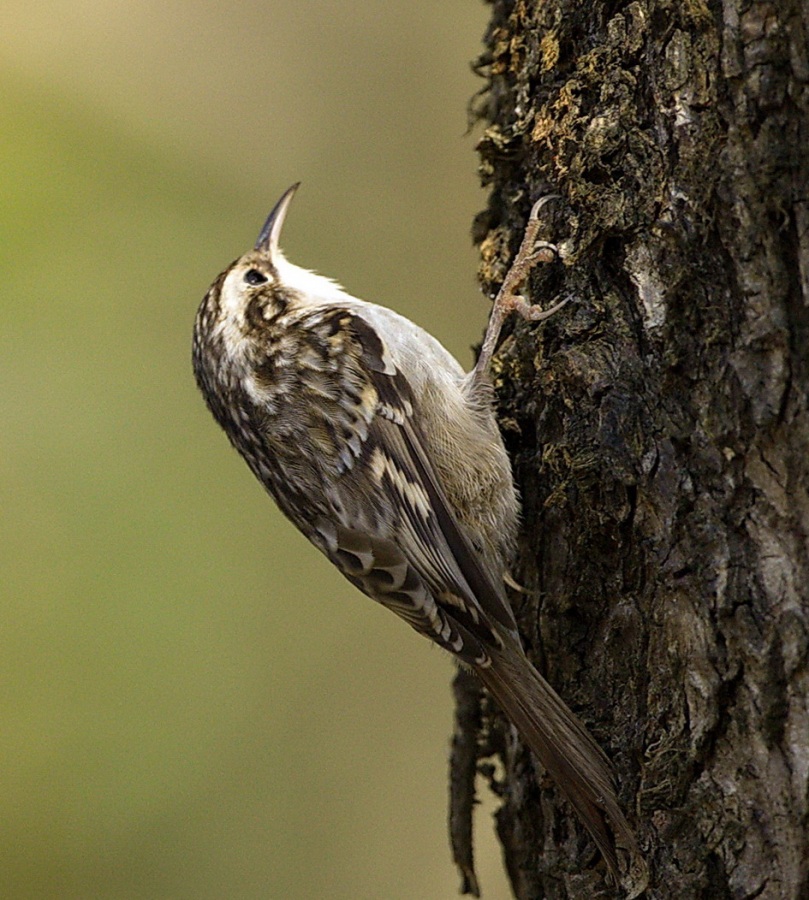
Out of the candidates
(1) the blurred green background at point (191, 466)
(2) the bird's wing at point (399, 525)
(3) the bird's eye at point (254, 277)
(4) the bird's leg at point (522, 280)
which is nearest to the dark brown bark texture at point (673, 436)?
(4) the bird's leg at point (522, 280)

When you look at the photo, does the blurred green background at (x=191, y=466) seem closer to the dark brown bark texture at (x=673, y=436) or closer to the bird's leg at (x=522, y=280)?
the bird's leg at (x=522, y=280)

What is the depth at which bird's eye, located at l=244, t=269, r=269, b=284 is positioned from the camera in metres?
2.93

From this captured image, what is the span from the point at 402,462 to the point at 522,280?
1.60ft

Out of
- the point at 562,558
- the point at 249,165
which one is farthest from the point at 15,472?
the point at 562,558

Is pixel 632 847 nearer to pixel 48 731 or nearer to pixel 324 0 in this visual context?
pixel 48 731

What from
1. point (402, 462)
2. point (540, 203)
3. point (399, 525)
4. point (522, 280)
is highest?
point (540, 203)

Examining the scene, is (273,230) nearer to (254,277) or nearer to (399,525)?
(254,277)

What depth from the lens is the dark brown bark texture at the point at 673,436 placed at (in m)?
1.68

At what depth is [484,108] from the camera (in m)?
2.65

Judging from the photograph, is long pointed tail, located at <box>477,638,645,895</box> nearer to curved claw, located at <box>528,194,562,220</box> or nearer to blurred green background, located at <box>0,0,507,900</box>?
curved claw, located at <box>528,194,562,220</box>

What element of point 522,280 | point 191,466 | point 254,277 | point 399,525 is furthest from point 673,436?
point 191,466

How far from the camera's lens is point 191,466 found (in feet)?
15.5

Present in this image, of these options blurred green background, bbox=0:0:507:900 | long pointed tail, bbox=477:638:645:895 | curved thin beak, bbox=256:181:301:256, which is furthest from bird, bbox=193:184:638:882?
blurred green background, bbox=0:0:507:900

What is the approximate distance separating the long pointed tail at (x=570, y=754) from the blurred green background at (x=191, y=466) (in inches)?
101
